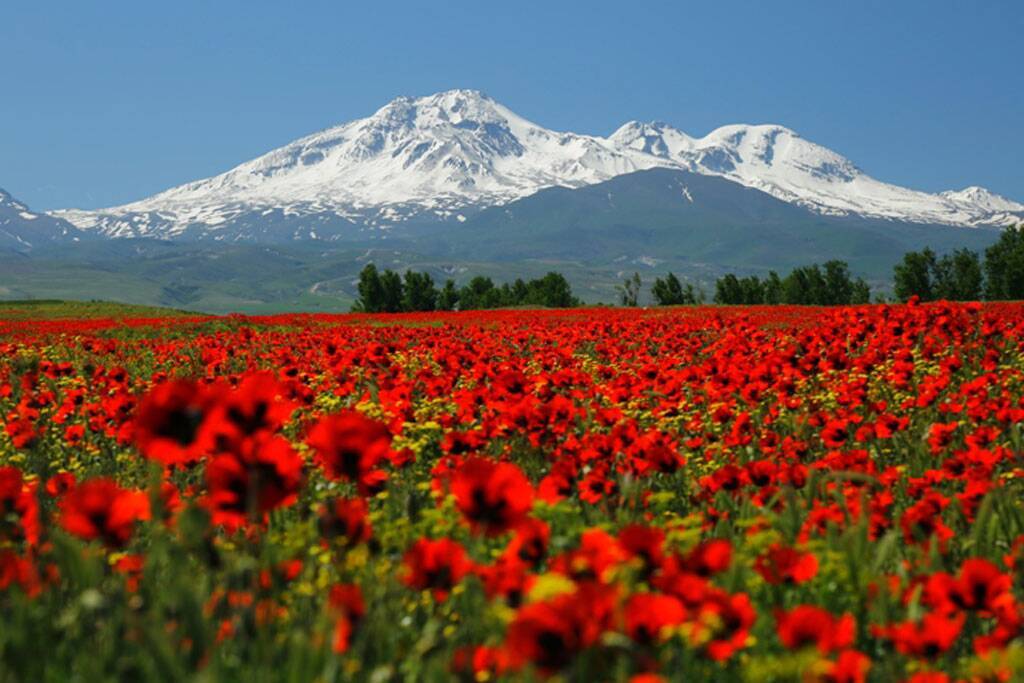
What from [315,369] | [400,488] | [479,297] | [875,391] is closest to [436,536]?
[400,488]

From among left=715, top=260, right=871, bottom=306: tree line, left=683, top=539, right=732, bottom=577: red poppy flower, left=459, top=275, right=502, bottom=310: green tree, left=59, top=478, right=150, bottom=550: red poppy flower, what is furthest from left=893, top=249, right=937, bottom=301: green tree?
left=59, top=478, right=150, bottom=550: red poppy flower

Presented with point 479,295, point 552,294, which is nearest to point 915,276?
point 552,294

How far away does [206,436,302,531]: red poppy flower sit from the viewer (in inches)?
91.9

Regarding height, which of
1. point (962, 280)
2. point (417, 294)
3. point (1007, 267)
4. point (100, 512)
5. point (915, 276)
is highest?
point (1007, 267)

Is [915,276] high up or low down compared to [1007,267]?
down

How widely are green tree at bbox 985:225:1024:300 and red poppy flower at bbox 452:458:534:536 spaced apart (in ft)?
306

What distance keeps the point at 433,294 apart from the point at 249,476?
9455 cm

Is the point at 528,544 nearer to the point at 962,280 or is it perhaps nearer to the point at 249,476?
the point at 249,476

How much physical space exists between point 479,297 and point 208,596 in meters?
98.5

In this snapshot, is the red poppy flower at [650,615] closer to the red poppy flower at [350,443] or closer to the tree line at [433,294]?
the red poppy flower at [350,443]

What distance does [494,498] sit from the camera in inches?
92.1

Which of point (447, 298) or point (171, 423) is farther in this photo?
point (447, 298)

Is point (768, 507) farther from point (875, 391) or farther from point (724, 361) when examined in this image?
point (875, 391)

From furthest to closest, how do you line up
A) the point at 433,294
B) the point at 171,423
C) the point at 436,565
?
the point at 433,294, the point at 436,565, the point at 171,423
